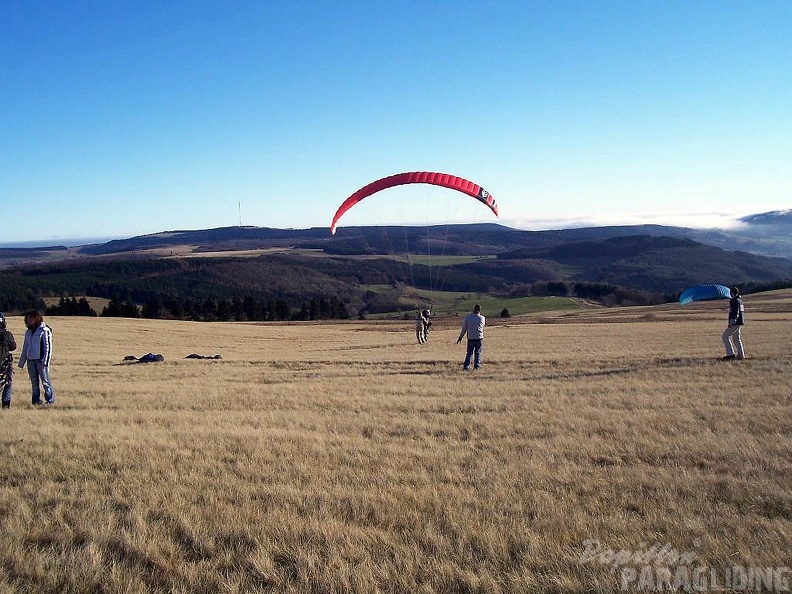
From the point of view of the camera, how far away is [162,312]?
263 ft

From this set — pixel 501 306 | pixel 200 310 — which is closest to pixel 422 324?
pixel 501 306

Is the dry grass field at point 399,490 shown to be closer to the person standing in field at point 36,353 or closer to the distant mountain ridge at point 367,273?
the person standing in field at point 36,353

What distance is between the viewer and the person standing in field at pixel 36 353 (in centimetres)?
1160

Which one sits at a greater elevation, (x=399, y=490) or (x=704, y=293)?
(x=704, y=293)

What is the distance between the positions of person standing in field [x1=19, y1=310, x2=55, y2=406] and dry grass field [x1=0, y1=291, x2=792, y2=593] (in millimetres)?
583

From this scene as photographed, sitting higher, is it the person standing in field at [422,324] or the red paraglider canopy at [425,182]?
the red paraglider canopy at [425,182]

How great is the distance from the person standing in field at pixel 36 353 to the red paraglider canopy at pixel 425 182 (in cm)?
1264

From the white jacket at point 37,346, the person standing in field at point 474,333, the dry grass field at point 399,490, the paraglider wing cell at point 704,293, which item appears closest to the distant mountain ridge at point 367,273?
the paraglider wing cell at point 704,293

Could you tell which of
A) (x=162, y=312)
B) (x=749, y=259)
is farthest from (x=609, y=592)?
(x=749, y=259)

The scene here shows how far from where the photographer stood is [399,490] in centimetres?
601

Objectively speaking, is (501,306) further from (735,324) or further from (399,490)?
(399,490)

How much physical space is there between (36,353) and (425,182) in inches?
538

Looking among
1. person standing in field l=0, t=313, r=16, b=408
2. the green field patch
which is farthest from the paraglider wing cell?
person standing in field l=0, t=313, r=16, b=408

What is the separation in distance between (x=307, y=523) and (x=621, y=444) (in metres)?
5.02
